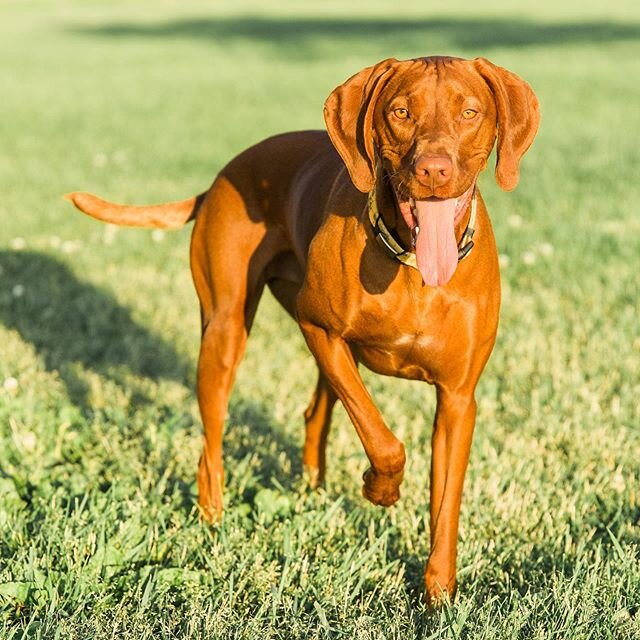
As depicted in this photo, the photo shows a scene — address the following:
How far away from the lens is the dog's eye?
3251 mm

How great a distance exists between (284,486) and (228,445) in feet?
1.57

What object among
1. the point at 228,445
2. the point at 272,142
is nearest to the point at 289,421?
the point at 228,445

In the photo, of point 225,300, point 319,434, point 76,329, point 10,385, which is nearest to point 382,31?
point 76,329

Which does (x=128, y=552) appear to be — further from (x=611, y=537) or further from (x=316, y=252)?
(x=611, y=537)

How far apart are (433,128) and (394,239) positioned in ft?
1.23

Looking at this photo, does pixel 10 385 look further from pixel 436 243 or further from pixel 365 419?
pixel 436 243

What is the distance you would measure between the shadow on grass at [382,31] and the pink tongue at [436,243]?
2204 cm

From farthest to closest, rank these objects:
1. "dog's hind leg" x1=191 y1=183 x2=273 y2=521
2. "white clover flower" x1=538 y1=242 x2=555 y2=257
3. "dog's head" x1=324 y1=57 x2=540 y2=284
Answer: "white clover flower" x1=538 y1=242 x2=555 y2=257 → "dog's hind leg" x1=191 y1=183 x2=273 y2=521 → "dog's head" x1=324 y1=57 x2=540 y2=284

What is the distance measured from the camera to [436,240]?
322 centimetres

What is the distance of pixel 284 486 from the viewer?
4496 millimetres

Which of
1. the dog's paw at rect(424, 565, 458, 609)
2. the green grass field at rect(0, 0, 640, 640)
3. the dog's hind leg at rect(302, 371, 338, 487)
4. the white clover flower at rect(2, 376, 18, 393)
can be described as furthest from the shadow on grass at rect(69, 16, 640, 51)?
the dog's paw at rect(424, 565, 458, 609)

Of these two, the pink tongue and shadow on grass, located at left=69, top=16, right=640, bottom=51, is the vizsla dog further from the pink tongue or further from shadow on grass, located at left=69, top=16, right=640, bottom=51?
shadow on grass, located at left=69, top=16, right=640, bottom=51

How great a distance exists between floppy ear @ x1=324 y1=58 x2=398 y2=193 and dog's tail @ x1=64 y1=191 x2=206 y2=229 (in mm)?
1423

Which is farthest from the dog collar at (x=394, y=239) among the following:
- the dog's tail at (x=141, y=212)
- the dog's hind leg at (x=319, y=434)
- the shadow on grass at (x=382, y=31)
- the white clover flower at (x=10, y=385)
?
the shadow on grass at (x=382, y=31)
